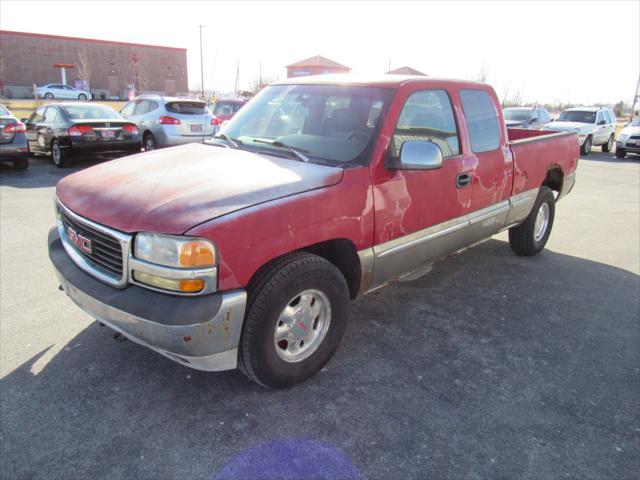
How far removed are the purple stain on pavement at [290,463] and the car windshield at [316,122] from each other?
174cm

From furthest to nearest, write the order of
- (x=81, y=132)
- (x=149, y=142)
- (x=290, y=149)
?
1. (x=149, y=142)
2. (x=81, y=132)
3. (x=290, y=149)

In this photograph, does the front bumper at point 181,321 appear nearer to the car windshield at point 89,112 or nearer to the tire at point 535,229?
the tire at point 535,229

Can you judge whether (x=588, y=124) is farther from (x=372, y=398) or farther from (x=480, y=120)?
Answer: (x=372, y=398)

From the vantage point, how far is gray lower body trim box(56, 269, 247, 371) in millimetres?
2289

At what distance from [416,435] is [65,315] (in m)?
2.90

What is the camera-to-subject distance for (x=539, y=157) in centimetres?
501

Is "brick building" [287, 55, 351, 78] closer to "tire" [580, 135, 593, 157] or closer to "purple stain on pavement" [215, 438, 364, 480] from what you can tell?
"tire" [580, 135, 593, 157]

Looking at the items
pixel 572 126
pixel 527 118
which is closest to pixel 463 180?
pixel 572 126

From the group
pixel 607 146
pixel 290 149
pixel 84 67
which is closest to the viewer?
pixel 290 149

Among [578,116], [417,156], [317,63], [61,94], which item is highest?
[317,63]

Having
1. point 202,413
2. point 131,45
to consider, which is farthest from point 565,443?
point 131,45

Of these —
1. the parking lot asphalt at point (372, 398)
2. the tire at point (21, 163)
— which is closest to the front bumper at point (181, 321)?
the parking lot asphalt at point (372, 398)

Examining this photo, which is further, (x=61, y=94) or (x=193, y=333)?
(x=61, y=94)

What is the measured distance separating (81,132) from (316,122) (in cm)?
911
